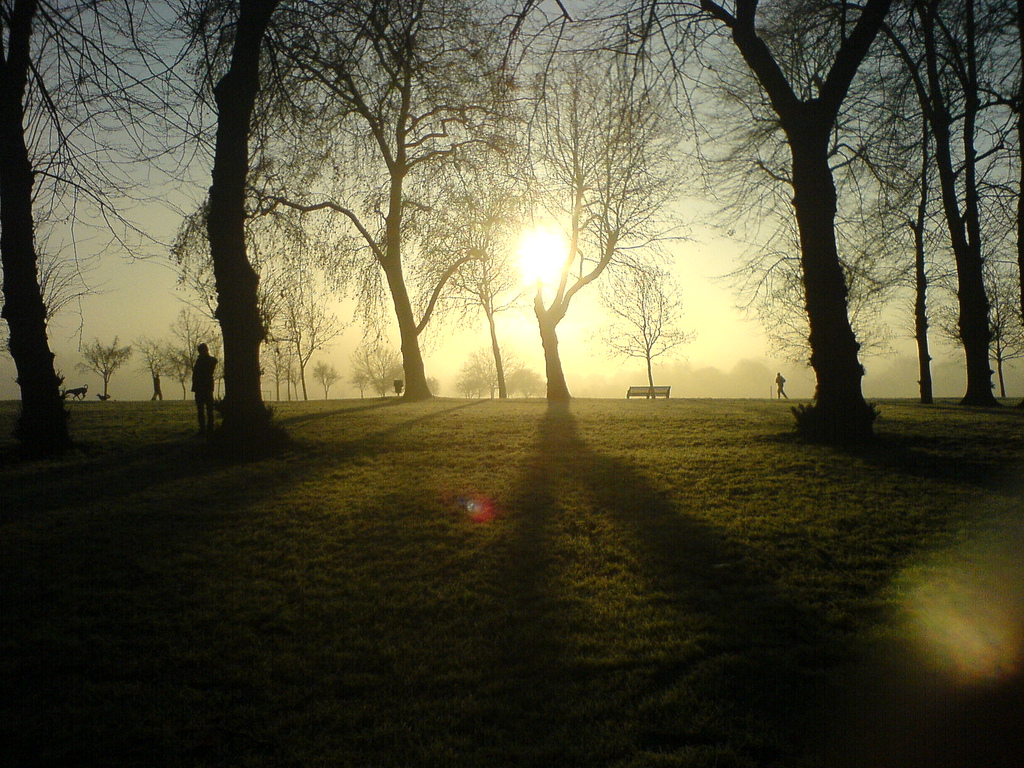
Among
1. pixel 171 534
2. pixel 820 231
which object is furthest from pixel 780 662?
pixel 820 231

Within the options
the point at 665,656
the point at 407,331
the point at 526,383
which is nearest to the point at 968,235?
the point at 407,331

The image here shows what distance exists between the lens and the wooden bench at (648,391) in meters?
30.8

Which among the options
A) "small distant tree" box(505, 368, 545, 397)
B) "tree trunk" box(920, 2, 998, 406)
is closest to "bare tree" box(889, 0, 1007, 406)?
"tree trunk" box(920, 2, 998, 406)

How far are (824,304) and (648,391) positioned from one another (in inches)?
771

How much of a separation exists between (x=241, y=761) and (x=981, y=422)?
15.5 meters

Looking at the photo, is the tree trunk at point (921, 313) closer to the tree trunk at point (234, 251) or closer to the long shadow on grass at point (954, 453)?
the long shadow on grass at point (954, 453)

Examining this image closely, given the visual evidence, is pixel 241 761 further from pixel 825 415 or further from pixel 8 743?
pixel 825 415

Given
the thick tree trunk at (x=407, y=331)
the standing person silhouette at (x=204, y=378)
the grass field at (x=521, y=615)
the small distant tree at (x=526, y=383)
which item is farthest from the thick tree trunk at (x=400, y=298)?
the small distant tree at (x=526, y=383)

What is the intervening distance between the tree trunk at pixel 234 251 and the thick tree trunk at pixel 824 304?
32.4 feet

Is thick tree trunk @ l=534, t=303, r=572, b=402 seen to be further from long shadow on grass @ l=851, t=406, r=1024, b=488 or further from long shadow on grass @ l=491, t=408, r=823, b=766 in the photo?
long shadow on grass @ l=491, t=408, r=823, b=766

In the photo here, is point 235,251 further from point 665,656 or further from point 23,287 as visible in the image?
point 665,656

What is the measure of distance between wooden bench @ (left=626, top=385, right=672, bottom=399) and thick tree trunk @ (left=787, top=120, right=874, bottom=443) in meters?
18.7

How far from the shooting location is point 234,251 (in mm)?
11703

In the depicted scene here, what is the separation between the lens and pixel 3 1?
909cm
